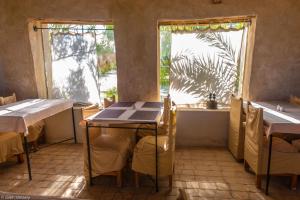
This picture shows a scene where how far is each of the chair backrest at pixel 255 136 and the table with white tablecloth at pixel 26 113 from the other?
248cm

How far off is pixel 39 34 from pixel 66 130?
5.37ft

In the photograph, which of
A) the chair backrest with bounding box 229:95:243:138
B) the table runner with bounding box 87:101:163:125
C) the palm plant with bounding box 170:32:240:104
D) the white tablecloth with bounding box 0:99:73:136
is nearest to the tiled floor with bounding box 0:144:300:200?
the chair backrest with bounding box 229:95:243:138

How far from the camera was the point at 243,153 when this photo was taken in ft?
9.71

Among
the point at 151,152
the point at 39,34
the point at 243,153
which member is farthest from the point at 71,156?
the point at 243,153

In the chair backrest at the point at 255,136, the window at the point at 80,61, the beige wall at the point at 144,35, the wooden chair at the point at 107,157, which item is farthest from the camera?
the window at the point at 80,61

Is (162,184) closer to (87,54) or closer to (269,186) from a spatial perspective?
(269,186)

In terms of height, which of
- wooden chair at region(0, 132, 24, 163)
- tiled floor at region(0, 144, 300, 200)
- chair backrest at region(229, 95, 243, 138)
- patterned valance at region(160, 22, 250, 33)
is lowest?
tiled floor at region(0, 144, 300, 200)

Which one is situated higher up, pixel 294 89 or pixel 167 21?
pixel 167 21

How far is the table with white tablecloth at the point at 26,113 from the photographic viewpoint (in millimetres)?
2467

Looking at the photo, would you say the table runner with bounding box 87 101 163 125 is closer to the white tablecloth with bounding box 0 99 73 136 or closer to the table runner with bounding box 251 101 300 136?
the white tablecloth with bounding box 0 99 73 136

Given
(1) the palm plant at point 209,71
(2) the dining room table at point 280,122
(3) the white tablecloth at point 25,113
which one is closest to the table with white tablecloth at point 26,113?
(3) the white tablecloth at point 25,113

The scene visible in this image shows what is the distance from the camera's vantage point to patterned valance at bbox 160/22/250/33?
3264 millimetres

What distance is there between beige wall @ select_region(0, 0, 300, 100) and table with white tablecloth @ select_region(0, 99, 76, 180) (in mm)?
699

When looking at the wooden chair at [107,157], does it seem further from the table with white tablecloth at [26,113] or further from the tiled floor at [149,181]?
the table with white tablecloth at [26,113]
